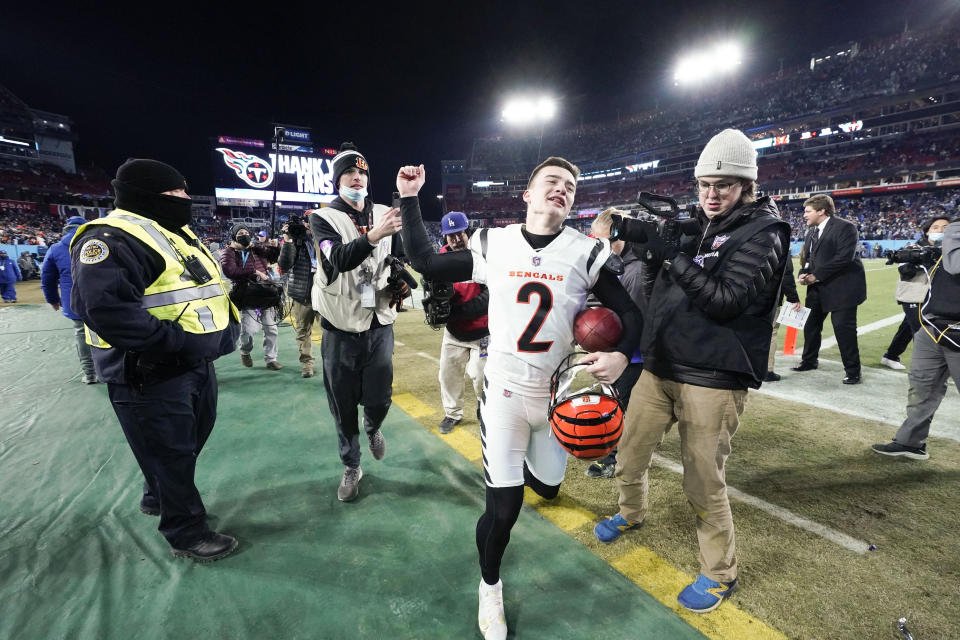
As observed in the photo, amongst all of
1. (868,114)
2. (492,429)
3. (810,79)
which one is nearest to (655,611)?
(492,429)

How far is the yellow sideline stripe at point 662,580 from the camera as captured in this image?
1.91 m

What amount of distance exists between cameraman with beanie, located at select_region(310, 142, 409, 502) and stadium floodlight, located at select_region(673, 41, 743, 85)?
2133 inches

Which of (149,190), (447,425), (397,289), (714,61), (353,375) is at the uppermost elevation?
(714,61)

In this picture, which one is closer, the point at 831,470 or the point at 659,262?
the point at 659,262

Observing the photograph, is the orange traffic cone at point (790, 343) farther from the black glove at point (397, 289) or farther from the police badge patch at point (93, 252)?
the police badge patch at point (93, 252)

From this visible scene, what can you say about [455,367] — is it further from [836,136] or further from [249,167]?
[836,136]

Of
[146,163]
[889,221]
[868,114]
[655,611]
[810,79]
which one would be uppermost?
[810,79]

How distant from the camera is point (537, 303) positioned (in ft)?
6.29

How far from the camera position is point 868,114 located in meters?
38.1

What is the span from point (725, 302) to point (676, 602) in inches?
62.6

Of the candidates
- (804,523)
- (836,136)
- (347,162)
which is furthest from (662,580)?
(836,136)

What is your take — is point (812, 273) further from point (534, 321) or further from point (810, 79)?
point (810, 79)

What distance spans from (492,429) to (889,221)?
49.1 metres

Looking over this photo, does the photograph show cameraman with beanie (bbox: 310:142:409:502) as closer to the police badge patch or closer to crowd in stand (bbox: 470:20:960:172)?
the police badge patch
